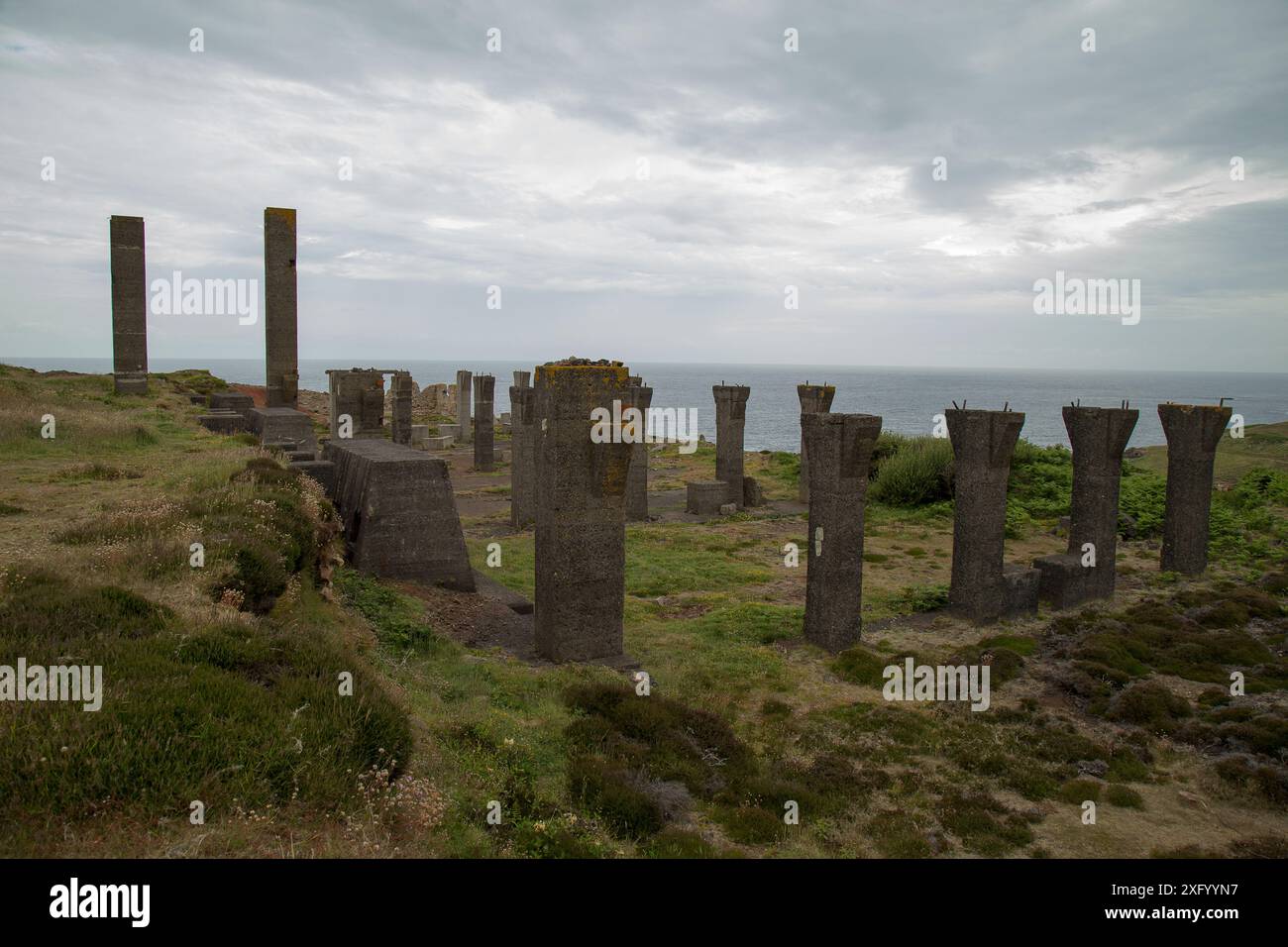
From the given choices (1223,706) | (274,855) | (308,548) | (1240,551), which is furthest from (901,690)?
(1240,551)

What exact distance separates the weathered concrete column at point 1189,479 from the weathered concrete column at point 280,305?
25.1 m

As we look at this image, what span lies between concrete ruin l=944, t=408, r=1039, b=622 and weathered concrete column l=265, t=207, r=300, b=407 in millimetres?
22034

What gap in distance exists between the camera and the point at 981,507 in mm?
14266

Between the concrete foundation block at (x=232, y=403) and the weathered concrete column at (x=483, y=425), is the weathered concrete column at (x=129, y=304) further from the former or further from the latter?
the weathered concrete column at (x=483, y=425)

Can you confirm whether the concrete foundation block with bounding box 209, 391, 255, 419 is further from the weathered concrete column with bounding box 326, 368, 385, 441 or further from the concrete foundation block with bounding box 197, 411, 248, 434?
the weathered concrete column with bounding box 326, 368, 385, 441

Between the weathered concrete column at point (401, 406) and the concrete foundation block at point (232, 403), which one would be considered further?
the weathered concrete column at point (401, 406)

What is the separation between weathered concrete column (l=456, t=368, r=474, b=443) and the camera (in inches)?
1662

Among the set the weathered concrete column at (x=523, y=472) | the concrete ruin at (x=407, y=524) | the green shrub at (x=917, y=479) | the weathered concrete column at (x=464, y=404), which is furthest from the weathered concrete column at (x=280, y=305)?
the green shrub at (x=917, y=479)

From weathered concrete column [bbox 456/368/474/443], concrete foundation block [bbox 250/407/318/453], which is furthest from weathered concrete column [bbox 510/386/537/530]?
weathered concrete column [bbox 456/368/474/443]

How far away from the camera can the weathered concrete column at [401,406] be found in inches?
1168

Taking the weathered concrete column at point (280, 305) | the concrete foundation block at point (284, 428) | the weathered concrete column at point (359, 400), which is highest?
the weathered concrete column at point (280, 305)

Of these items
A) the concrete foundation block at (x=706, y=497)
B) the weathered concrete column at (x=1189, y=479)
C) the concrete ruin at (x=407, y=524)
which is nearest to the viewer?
the concrete ruin at (x=407, y=524)

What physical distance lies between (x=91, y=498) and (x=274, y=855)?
347 inches

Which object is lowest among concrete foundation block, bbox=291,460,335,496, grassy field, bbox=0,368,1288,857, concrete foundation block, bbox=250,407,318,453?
grassy field, bbox=0,368,1288,857
